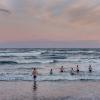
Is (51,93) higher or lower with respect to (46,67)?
lower

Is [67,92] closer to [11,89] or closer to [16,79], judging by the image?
[11,89]

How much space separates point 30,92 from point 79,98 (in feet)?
13.7

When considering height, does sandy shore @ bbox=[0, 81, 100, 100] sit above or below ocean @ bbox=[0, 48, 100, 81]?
below

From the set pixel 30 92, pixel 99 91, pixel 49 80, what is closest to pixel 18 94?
Answer: pixel 30 92

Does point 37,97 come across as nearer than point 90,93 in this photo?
Yes

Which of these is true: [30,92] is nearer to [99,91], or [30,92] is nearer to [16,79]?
[99,91]

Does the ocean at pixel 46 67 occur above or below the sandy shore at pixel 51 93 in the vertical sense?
above

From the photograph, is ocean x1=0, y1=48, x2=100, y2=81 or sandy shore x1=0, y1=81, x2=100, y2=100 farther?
ocean x1=0, y1=48, x2=100, y2=81

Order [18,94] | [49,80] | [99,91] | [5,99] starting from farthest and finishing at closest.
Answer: [49,80]
[99,91]
[18,94]
[5,99]

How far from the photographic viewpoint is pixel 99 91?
21.3m

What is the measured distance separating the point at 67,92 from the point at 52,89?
1.80 meters

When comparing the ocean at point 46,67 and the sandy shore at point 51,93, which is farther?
the ocean at point 46,67

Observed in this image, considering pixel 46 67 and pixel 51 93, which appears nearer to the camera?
pixel 51 93

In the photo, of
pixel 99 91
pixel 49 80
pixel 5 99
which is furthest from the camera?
pixel 49 80
